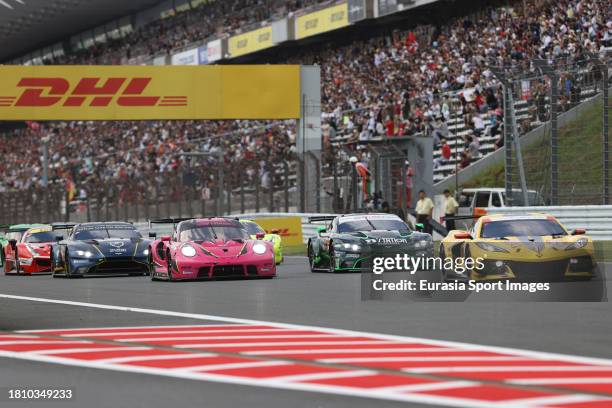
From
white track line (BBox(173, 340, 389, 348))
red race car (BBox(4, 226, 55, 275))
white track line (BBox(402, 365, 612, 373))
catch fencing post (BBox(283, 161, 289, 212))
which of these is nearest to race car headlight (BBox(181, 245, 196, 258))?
red race car (BBox(4, 226, 55, 275))

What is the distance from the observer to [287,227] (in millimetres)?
35094

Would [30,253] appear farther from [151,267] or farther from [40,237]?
[151,267]

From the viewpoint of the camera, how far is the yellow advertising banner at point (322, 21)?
2019 inches

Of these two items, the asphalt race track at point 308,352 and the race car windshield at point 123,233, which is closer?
the asphalt race track at point 308,352

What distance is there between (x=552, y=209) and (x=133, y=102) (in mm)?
12996

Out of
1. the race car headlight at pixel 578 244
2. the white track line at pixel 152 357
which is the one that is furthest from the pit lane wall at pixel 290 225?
the white track line at pixel 152 357

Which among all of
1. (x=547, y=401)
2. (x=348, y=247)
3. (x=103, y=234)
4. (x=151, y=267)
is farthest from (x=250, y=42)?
(x=547, y=401)

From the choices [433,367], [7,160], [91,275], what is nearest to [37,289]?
[91,275]

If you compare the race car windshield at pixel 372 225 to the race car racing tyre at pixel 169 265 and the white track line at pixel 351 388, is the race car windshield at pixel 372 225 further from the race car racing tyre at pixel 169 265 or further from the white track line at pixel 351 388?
the white track line at pixel 351 388

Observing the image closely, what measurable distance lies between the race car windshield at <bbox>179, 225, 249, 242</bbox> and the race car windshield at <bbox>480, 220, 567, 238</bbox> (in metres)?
5.23

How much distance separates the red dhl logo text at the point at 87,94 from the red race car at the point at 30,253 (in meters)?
8.95

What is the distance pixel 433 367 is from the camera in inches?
335

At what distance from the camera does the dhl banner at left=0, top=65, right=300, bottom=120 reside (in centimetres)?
3556

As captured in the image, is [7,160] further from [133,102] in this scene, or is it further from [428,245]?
[428,245]
